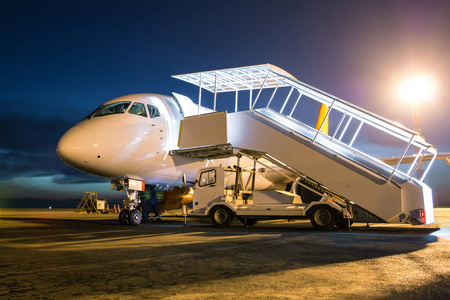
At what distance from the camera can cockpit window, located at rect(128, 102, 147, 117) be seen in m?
14.0

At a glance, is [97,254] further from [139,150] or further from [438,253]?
[139,150]

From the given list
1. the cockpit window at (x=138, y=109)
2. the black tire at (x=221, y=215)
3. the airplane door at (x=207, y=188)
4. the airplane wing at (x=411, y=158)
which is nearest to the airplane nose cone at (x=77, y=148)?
the cockpit window at (x=138, y=109)

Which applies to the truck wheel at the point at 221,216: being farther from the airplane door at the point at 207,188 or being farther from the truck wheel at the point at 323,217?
the truck wheel at the point at 323,217

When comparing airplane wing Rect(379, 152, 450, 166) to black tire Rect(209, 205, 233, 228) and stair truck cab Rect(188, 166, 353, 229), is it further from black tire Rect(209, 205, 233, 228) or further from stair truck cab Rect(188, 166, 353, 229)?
black tire Rect(209, 205, 233, 228)

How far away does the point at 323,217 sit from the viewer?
40.4ft

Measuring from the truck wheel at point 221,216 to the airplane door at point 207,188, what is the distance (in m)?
0.45

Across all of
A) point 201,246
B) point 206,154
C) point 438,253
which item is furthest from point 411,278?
point 206,154

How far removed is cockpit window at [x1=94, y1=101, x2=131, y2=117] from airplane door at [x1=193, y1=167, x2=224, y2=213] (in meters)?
3.82

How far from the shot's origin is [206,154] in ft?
49.6

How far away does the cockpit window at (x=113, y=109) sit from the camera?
45.6 ft

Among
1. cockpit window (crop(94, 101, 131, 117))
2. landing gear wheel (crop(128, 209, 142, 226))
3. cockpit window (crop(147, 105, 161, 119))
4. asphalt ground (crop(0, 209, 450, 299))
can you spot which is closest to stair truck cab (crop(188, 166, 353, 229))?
landing gear wheel (crop(128, 209, 142, 226))

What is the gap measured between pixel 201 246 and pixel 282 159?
617cm

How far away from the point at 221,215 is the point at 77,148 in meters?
5.58

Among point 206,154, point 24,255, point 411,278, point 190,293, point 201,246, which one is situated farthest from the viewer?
point 206,154
